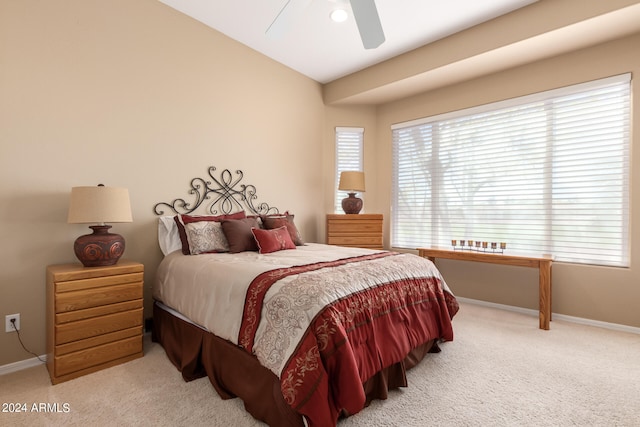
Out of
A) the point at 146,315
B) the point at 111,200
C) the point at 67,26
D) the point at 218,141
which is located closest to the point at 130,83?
the point at 67,26

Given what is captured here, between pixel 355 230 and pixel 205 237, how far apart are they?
2039 mm

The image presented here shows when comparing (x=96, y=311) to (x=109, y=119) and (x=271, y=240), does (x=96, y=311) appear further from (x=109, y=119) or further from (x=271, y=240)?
(x=109, y=119)

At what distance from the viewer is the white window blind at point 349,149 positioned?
15.5 feet

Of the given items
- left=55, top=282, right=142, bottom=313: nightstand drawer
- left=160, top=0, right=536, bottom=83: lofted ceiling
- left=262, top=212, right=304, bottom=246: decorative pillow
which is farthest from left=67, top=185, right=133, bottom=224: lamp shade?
left=160, top=0, right=536, bottom=83: lofted ceiling

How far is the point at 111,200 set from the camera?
2.21 meters

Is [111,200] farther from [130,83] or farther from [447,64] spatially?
[447,64]

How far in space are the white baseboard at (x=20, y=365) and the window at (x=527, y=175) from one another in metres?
4.01

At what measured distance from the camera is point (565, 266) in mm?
3223

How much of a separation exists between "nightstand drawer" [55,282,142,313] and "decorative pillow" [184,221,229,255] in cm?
53

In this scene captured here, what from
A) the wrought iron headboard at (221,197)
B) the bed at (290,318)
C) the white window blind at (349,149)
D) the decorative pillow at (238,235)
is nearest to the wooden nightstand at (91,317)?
the bed at (290,318)

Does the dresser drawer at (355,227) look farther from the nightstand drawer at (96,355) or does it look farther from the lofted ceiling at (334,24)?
the nightstand drawer at (96,355)

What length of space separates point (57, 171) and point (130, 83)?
0.97 meters

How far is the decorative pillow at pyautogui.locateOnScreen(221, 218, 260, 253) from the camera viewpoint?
111 inches

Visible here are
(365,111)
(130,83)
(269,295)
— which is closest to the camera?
(269,295)
